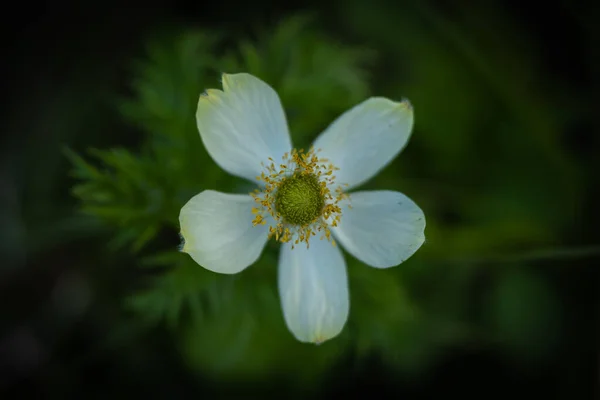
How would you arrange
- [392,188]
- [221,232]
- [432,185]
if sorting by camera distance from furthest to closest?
[432,185] < [392,188] < [221,232]

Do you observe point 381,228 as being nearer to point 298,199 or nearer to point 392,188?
point 298,199

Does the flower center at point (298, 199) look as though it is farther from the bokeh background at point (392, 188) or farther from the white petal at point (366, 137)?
the bokeh background at point (392, 188)

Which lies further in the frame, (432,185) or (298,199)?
(432,185)

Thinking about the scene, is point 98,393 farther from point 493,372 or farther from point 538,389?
point 538,389

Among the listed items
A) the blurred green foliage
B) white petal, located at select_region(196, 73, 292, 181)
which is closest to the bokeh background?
the blurred green foliage

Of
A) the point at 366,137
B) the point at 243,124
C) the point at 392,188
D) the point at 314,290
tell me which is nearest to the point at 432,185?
the point at 392,188

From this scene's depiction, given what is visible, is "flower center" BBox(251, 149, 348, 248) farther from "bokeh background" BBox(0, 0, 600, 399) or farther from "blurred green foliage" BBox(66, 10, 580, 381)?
"bokeh background" BBox(0, 0, 600, 399)
